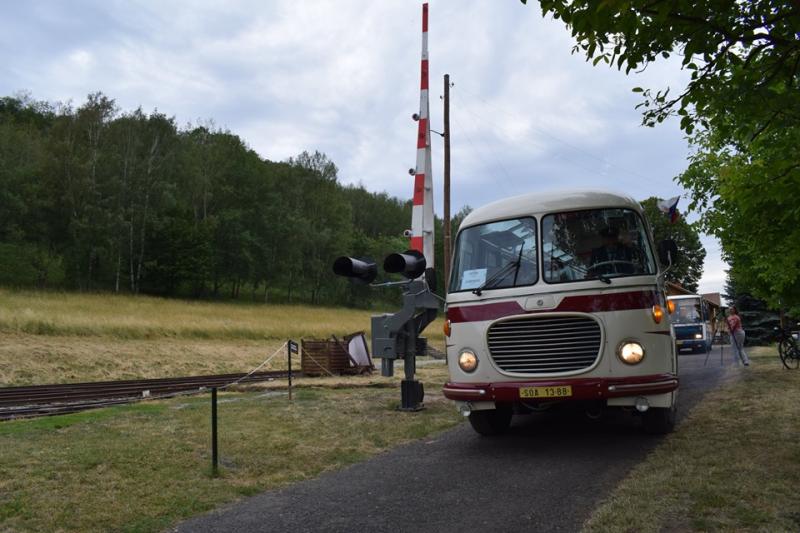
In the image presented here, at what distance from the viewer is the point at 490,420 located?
790 cm

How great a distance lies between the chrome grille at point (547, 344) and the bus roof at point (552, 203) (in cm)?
137

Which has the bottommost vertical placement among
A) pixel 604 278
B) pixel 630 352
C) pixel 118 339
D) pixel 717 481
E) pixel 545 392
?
pixel 717 481

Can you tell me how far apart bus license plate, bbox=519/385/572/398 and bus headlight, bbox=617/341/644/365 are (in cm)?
62

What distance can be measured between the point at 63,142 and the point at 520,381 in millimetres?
47968

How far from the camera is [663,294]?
725cm

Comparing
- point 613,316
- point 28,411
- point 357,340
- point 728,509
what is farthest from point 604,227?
point 357,340

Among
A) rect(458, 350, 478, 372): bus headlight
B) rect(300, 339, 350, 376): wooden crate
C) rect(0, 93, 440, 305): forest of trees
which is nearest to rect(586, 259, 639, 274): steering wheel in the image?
rect(458, 350, 478, 372): bus headlight

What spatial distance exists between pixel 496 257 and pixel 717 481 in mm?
3182

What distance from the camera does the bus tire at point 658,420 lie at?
7.15m

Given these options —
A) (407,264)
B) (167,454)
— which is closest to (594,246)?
(407,264)

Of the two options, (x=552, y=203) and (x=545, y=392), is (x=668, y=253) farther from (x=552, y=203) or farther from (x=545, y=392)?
(x=545, y=392)

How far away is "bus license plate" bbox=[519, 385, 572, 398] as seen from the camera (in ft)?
20.9

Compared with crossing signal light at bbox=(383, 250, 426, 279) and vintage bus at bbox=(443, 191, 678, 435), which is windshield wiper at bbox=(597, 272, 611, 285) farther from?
crossing signal light at bbox=(383, 250, 426, 279)

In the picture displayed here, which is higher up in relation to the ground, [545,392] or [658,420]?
[545,392]
